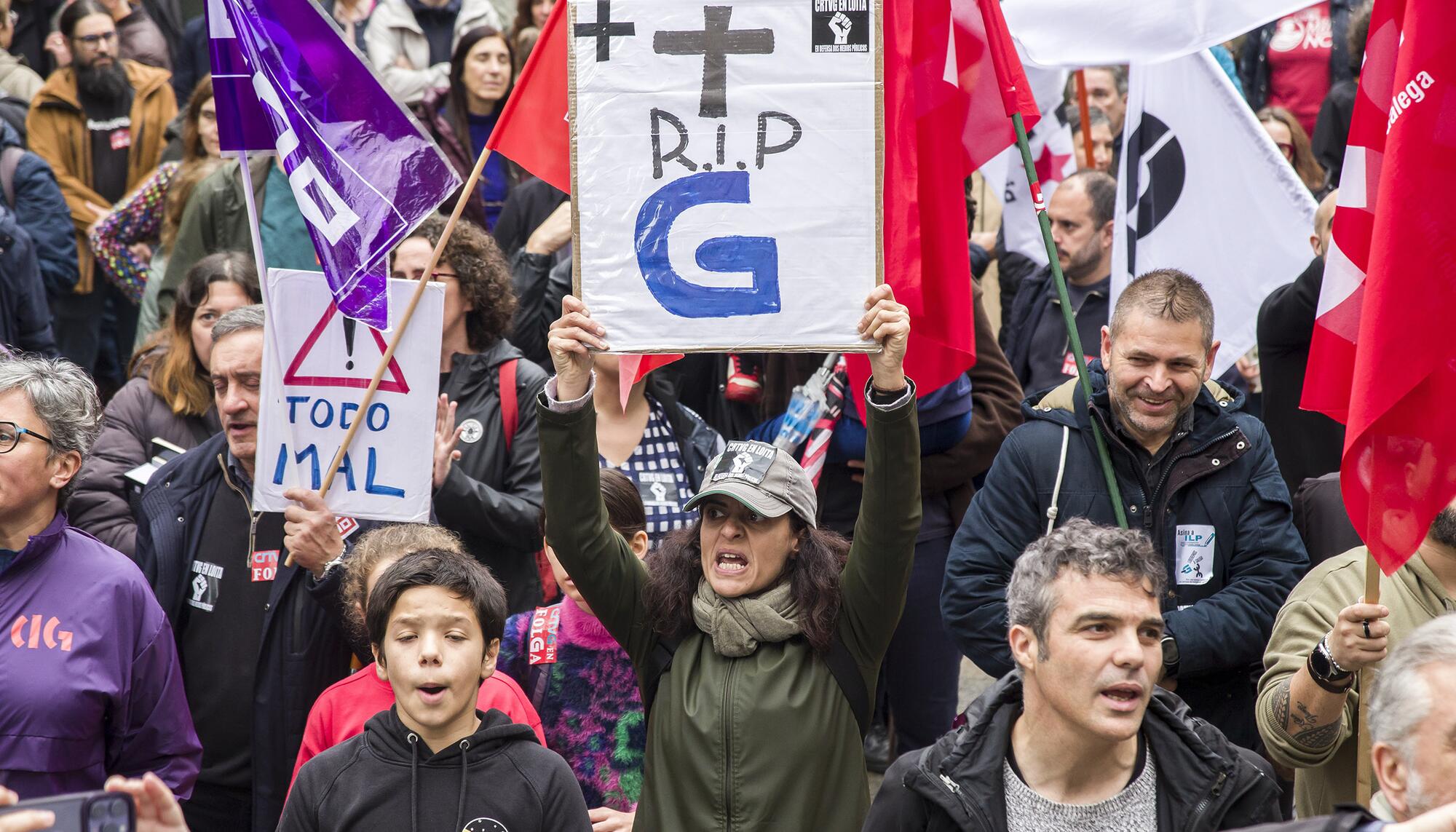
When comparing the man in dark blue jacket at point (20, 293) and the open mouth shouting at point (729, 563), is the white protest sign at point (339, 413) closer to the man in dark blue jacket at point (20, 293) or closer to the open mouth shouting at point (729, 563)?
the open mouth shouting at point (729, 563)

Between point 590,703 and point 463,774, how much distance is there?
0.86 meters

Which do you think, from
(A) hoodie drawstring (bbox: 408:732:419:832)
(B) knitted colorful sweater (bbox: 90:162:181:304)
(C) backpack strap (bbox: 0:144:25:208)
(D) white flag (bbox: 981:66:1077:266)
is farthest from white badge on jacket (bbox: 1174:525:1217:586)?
(C) backpack strap (bbox: 0:144:25:208)

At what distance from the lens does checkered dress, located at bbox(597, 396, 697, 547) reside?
5715 millimetres

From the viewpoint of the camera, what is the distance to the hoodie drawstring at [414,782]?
154 inches

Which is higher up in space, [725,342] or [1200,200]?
[1200,200]

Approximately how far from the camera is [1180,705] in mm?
3535

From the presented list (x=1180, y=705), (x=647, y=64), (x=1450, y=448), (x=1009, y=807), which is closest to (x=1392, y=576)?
(x=1450, y=448)

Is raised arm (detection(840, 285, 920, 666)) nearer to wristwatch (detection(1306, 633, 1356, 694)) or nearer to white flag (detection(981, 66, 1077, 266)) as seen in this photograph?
wristwatch (detection(1306, 633, 1356, 694))

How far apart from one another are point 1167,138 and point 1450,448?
2534 millimetres

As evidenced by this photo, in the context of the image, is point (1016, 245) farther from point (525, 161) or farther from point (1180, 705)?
point (1180, 705)

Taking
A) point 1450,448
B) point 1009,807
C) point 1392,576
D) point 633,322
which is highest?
point 633,322

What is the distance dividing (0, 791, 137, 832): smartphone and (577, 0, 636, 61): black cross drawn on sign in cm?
230

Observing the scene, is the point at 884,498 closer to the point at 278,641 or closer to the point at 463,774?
the point at 463,774

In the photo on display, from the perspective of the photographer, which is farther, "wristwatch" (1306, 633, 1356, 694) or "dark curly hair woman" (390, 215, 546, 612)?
"dark curly hair woman" (390, 215, 546, 612)
